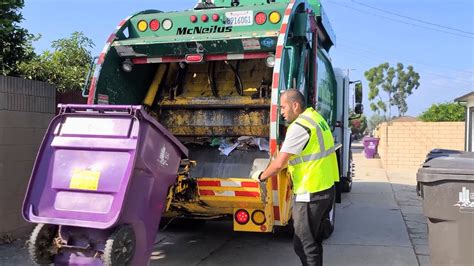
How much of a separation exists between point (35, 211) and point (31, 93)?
2472mm

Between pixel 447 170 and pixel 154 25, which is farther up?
pixel 154 25

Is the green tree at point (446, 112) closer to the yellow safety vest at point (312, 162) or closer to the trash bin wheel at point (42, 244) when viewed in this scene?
the yellow safety vest at point (312, 162)

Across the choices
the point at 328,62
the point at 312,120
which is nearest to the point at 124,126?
the point at 312,120

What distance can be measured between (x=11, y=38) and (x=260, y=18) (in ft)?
10.2

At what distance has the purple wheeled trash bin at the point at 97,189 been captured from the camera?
337 cm

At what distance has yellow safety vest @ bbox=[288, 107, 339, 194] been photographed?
3.81 metres

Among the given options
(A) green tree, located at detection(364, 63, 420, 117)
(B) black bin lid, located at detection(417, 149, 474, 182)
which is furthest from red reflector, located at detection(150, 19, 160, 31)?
(A) green tree, located at detection(364, 63, 420, 117)

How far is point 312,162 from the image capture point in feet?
12.5

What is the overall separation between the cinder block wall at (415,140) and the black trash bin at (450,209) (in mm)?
13137

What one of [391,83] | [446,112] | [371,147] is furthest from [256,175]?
[391,83]

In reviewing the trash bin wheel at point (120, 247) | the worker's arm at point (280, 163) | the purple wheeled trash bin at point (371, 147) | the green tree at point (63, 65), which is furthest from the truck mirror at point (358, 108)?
the purple wheeled trash bin at point (371, 147)

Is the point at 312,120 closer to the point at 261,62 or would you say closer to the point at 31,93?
the point at 261,62

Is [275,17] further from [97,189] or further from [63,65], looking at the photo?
[63,65]

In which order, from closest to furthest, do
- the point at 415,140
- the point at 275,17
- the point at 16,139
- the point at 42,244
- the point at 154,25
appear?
the point at 42,244 → the point at 275,17 → the point at 154,25 → the point at 16,139 → the point at 415,140
